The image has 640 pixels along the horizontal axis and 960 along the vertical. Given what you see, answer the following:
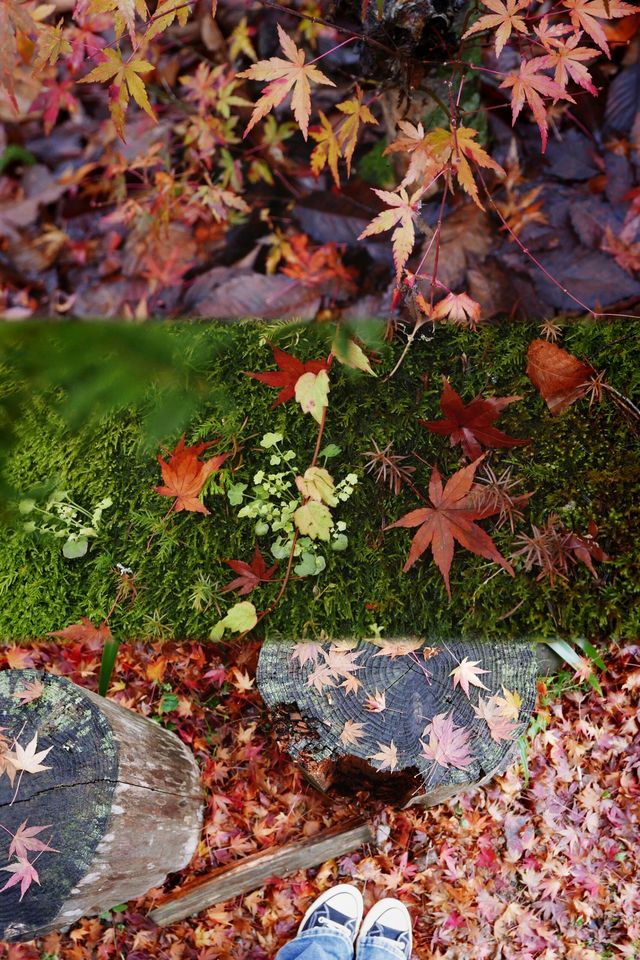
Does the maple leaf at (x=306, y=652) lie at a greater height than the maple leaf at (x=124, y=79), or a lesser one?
lesser

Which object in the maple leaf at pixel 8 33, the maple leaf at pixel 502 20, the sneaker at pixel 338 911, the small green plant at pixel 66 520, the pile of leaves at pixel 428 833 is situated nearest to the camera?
the maple leaf at pixel 8 33

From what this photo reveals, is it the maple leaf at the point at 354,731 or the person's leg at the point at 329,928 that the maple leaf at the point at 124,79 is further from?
the person's leg at the point at 329,928

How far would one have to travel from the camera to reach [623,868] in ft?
8.08

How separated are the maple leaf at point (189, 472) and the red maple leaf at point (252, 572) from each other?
221 mm

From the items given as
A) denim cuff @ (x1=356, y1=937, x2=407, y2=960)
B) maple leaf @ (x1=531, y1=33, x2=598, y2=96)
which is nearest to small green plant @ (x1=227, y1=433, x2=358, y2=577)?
maple leaf @ (x1=531, y1=33, x2=598, y2=96)

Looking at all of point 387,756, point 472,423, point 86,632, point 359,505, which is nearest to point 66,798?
point 86,632

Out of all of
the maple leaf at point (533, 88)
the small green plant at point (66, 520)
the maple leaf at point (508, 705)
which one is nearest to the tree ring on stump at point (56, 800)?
the small green plant at point (66, 520)

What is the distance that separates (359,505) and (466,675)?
26.2 inches

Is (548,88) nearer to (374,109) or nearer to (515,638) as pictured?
(374,109)

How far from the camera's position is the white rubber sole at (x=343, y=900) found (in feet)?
8.52

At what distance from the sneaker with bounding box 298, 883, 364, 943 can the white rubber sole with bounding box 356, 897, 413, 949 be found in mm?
32

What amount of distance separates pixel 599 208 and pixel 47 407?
8.06 ft

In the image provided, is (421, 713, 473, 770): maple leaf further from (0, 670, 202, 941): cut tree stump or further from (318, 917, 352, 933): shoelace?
(318, 917, 352, 933): shoelace

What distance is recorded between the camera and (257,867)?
2510 mm
